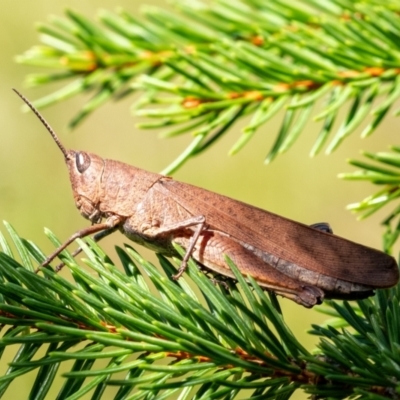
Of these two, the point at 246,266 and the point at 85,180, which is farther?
the point at 85,180

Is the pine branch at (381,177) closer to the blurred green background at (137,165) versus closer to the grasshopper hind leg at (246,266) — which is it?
the grasshopper hind leg at (246,266)

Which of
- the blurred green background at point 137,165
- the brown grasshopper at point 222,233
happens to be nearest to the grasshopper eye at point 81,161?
the brown grasshopper at point 222,233

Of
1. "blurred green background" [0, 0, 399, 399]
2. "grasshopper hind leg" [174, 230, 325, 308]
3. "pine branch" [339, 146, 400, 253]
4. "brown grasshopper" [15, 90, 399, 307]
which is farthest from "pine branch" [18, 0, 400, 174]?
"blurred green background" [0, 0, 399, 399]

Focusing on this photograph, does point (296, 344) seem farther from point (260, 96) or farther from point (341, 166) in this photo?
point (341, 166)

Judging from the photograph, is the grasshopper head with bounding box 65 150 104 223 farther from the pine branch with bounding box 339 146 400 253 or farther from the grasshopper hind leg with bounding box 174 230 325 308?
the pine branch with bounding box 339 146 400 253

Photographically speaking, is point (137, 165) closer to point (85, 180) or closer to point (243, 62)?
point (85, 180)

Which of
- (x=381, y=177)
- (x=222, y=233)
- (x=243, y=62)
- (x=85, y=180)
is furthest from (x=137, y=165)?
(x=381, y=177)
